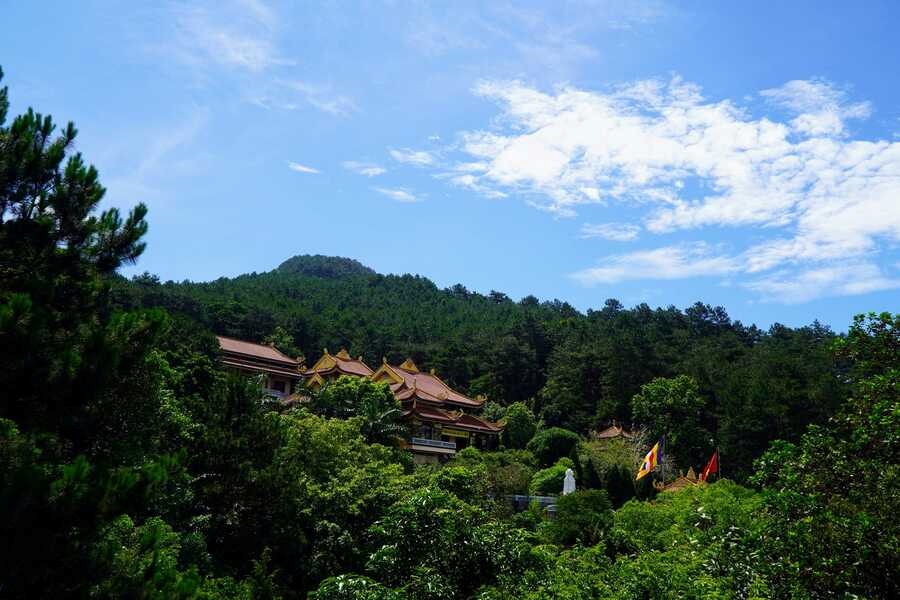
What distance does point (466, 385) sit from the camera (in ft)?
190

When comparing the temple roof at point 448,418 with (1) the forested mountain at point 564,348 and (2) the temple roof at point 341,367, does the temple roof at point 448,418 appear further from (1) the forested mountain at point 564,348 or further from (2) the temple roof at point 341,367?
(1) the forested mountain at point 564,348

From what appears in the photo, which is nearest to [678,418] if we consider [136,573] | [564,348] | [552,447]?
[552,447]

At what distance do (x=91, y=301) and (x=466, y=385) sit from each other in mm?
50411

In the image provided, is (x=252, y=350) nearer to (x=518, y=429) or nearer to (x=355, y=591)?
(x=518, y=429)

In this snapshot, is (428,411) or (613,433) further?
(613,433)

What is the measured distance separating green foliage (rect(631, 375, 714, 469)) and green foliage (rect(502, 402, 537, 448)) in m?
5.81

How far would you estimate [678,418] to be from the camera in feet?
124

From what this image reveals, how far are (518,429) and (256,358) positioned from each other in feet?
47.5

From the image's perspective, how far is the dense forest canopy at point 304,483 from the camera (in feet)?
23.1

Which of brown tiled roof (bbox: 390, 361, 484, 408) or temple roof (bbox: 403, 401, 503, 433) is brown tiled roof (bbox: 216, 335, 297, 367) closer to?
brown tiled roof (bbox: 390, 361, 484, 408)

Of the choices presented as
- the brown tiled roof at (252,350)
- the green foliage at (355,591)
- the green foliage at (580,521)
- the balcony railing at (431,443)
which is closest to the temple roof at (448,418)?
the balcony railing at (431,443)

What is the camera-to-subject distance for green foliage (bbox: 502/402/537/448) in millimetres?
39156

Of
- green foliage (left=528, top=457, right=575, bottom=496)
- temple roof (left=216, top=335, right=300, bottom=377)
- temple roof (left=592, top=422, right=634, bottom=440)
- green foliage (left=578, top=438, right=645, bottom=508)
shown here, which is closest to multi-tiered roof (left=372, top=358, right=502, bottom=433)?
temple roof (left=216, top=335, right=300, bottom=377)

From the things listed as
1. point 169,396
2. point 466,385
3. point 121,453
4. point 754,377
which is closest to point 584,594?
point 121,453
